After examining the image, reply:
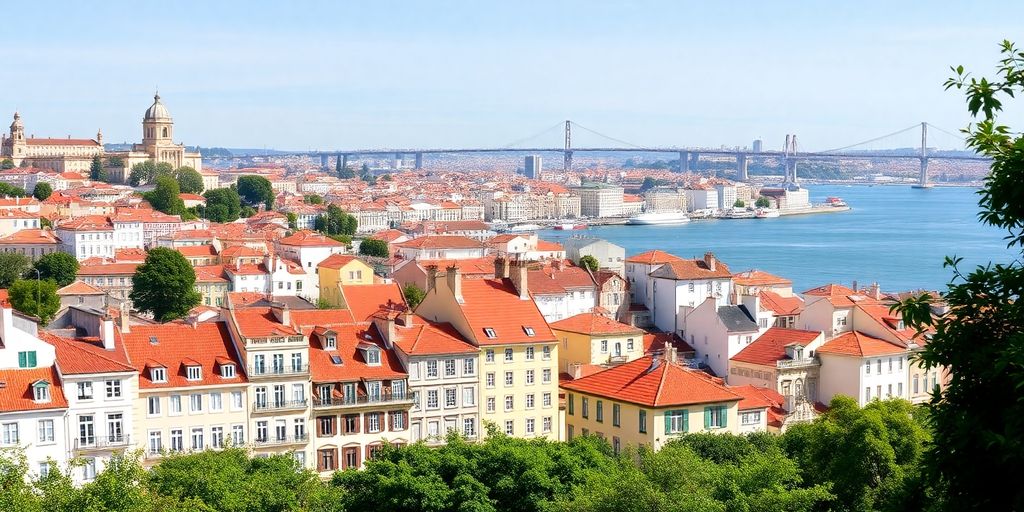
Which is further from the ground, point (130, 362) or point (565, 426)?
point (130, 362)

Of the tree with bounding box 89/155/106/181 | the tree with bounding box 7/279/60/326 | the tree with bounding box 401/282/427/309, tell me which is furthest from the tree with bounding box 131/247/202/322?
the tree with bounding box 89/155/106/181

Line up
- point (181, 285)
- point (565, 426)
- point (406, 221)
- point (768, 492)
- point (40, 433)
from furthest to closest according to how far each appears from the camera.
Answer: point (406, 221)
point (181, 285)
point (565, 426)
point (40, 433)
point (768, 492)

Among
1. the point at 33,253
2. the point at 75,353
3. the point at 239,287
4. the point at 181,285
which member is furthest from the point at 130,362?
the point at 33,253

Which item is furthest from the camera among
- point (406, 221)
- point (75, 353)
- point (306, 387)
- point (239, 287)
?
point (406, 221)

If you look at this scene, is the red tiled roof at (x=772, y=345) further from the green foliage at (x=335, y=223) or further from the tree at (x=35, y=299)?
the green foliage at (x=335, y=223)

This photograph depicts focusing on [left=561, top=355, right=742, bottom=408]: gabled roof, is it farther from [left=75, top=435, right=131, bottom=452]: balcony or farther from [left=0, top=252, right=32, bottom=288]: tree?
[left=0, top=252, right=32, bottom=288]: tree

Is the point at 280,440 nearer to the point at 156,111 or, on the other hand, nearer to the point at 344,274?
the point at 344,274

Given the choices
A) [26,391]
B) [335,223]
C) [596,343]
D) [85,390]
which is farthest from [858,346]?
[335,223]

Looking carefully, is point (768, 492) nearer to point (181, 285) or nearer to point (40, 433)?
point (40, 433)
